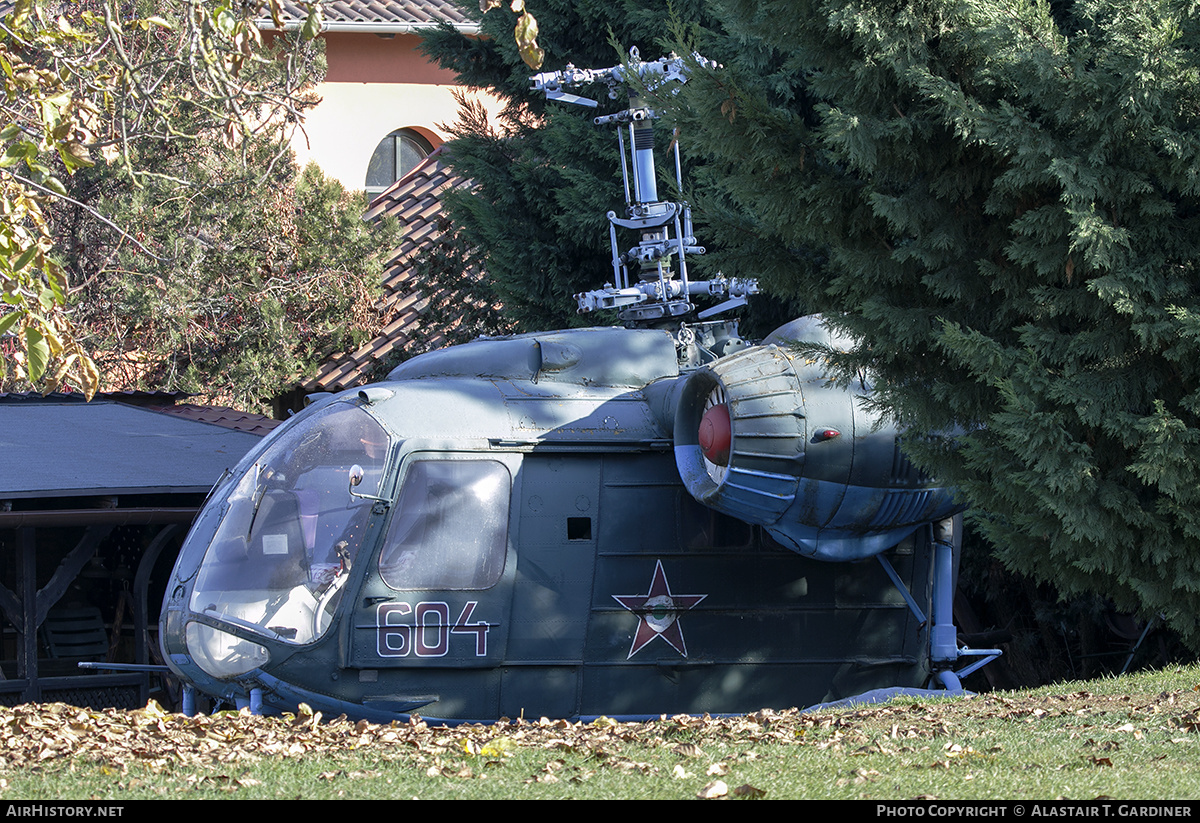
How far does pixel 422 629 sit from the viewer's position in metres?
7.40

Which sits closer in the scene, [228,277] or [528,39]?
[528,39]

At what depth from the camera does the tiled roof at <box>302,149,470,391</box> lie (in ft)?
49.4

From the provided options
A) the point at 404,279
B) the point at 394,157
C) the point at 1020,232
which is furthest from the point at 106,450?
the point at 394,157

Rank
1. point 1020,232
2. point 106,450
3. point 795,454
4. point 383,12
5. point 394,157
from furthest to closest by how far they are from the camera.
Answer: point 394,157, point 383,12, point 106,450, point 795,454, point 1020,232

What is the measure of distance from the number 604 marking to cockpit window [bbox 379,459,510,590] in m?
0.13

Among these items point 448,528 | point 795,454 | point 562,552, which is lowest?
point 562,552

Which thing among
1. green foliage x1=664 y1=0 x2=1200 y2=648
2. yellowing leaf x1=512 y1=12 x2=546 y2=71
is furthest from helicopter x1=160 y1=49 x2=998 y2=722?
yellowing leaf x1=512 y1=12 x2=546 y2=71

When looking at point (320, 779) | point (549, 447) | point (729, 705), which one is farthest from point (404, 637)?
point (320, 779)

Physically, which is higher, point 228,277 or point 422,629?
point 228,277

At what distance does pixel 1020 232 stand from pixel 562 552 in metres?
3.27

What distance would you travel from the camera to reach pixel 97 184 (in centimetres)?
1433

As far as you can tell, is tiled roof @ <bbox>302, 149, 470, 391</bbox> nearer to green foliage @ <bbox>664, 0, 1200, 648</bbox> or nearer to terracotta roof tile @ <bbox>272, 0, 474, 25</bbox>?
terracotta roof tile @ <bbox>272, 0, 474, 25</bbox>

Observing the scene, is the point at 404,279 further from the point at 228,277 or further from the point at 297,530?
the point at 297,530

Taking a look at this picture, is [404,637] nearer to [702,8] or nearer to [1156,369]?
[1156,369]
